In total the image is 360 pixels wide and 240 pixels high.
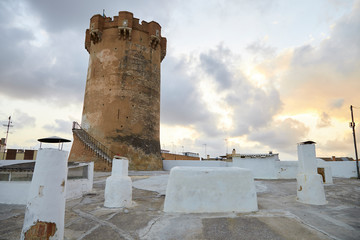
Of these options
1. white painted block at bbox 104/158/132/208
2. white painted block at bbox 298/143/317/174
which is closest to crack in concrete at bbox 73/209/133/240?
white painted block at bbox 104/158/132/208

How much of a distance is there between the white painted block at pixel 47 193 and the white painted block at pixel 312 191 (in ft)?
23.6

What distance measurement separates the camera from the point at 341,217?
18.1ft

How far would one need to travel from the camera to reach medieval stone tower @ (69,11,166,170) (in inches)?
820

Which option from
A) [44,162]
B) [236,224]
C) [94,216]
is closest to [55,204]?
[44,162]

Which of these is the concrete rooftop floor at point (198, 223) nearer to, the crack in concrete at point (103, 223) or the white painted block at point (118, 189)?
the crack in concrete at point (103, 223)

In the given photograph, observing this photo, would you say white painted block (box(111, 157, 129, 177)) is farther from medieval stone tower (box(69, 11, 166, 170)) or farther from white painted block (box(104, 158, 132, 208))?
medieval stone tower (box(69, 11, 166, 170))

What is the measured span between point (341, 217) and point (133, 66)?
68.1 ft

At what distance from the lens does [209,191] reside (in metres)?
5.73

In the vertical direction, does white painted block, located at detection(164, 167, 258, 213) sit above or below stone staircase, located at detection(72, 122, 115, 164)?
below

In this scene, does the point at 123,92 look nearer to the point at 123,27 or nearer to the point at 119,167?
the point at 123,27

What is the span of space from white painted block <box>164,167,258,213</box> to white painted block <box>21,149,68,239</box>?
286 cm

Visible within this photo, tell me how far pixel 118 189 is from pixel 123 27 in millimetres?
20173

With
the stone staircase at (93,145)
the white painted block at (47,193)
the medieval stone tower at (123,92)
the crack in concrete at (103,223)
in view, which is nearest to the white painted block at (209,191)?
the crack in concrete at (103,223)

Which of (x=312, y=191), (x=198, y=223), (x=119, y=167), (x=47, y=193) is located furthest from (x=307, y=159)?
(x=47, y=193)
